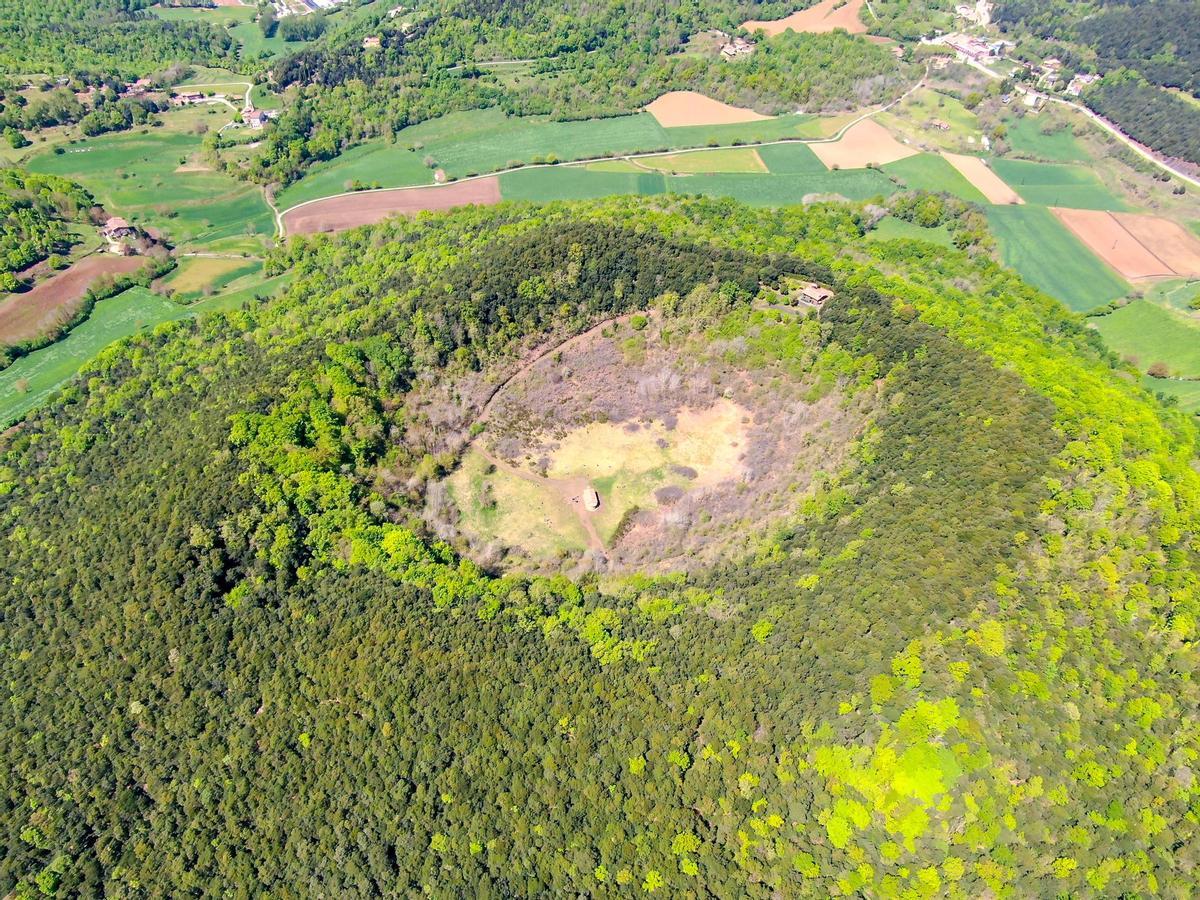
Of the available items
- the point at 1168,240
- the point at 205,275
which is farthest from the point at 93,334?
the point at 1168,240

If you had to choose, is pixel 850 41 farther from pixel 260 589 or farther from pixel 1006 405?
pixel 260 589

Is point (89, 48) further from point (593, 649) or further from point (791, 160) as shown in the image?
point (593, 649)

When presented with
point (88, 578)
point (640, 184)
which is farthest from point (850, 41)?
point (88, 578)

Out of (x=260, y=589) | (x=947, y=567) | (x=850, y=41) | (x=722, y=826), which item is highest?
(x=850, y=41)

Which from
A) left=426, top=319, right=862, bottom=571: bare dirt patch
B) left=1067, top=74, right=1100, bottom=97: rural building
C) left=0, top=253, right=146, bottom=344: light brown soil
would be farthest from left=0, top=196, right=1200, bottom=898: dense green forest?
left=1067, top=74, right=1100, bottom=97: rural building

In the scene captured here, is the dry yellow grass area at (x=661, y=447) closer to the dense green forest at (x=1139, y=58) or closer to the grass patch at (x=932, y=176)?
the grass patch at (x=932, y=176)

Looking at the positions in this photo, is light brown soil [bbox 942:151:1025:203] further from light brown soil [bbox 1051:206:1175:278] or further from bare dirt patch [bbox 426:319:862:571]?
bare dirt patch [bbox 426:319:862:571]
